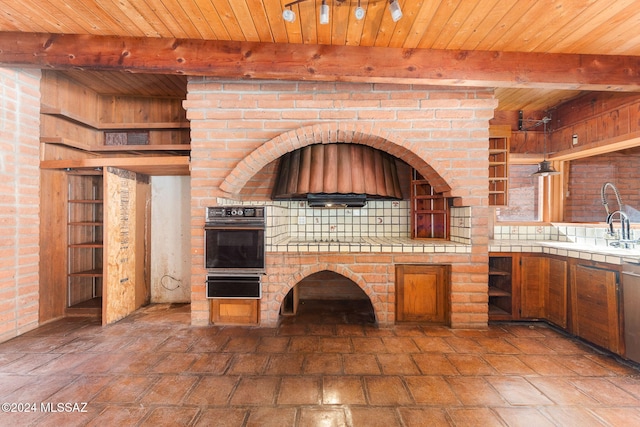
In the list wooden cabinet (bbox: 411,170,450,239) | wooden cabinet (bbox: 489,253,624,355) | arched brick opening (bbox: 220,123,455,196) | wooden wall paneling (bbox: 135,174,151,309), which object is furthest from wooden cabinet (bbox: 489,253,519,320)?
wooden wall paneling (bbox: 135,174,151,309)

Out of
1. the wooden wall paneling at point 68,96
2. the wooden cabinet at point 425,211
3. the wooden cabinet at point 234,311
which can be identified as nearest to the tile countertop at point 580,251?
the wooden cabinet at point 425,211

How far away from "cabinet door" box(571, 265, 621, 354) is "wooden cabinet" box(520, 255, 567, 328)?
0.70 feet

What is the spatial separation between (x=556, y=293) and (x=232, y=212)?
3226 mm

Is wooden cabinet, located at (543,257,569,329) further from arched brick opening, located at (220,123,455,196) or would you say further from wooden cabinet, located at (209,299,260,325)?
wooden cabinet, located at (209,299,260,325)

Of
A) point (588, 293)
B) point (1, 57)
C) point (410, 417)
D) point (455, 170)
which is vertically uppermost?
point (1, 57)

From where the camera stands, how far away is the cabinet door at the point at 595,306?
2275 mm

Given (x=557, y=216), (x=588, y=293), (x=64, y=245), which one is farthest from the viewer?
(x=557, y=216)

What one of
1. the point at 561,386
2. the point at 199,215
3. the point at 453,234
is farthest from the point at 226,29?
the point at 561,386

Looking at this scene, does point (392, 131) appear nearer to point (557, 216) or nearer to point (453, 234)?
point (453, 234)

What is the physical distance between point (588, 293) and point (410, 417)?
2025 mm

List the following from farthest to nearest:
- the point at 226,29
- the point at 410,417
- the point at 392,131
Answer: the point at 392,131
the point at 226,29
the point at 410,417

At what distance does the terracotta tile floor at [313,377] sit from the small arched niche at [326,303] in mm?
286

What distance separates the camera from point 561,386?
1929 mm

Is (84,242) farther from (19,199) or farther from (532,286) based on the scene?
(532,286)
